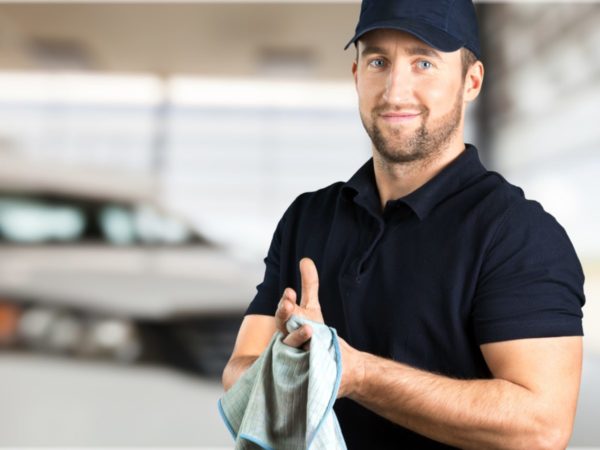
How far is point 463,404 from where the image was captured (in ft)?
3.17

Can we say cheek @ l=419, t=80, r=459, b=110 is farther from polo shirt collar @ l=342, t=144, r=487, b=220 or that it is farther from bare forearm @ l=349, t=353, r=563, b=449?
bare forearm @ l=349, t=353, r=563, b=449

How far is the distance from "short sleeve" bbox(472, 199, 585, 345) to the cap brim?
246mm

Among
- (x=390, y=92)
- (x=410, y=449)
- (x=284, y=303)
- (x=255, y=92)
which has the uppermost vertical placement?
(x=255, y=92)

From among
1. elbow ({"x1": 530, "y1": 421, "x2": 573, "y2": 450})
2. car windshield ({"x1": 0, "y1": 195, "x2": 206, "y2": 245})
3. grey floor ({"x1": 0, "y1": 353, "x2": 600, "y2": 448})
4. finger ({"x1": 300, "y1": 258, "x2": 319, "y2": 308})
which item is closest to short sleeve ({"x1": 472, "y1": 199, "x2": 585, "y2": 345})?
elbow ({"x1": 530, "y1": 421, "x2": 573, "y2": 450})

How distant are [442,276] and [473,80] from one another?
1.10 feet

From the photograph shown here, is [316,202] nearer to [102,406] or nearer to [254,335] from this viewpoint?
[254,335]

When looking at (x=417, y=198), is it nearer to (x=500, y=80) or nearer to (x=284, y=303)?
(x=284, y=303)

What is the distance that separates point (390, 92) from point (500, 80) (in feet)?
9.61

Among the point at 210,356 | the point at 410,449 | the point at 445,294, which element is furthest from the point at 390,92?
the point at 210,356

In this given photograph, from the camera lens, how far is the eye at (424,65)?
45.1 inches

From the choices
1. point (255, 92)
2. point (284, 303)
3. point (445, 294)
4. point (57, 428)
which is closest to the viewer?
A: point (284, 303)

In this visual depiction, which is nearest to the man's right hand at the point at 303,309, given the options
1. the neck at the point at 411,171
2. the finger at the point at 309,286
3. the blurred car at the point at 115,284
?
the finger at the point at 309,286

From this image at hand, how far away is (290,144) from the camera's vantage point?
4.03 meters

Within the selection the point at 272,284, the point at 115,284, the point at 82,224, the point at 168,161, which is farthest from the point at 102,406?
the point at 272,284
